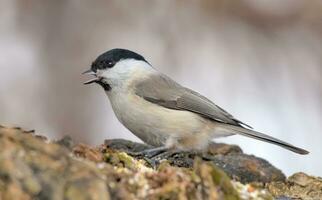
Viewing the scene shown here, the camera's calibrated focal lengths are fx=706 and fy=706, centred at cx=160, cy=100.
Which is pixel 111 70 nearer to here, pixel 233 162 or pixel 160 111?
pixel 160 111

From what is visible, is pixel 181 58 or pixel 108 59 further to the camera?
pixel 181 58

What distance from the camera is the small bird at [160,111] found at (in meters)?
2.23

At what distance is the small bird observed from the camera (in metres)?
2.23

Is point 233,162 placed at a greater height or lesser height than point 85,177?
greater

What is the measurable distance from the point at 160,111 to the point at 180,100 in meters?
0.09

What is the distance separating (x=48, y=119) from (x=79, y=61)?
30cm

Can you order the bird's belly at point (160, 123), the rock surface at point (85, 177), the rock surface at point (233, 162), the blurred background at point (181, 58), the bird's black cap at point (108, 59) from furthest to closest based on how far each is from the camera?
1. the blurred background at point (181, 58)
2. the bird's black cap at point (108, 59)
3. the bird's belly at point (160, 123)
4. the rock surface at point (233, 162)
5. the rock surface at point (85, 177)

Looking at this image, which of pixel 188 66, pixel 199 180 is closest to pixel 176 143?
pixel 188 66

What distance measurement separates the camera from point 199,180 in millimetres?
1148

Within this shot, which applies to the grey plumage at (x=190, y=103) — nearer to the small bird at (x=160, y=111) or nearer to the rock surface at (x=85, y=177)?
the small bird at (x=160, y=111)

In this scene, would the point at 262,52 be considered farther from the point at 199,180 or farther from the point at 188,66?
the point at 199,180

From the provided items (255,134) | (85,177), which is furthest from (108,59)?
(85,177)

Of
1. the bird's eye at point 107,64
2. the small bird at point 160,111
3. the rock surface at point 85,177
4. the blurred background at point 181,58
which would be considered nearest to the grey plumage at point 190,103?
the small bird at point 160,111

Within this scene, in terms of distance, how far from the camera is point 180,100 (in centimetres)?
232
